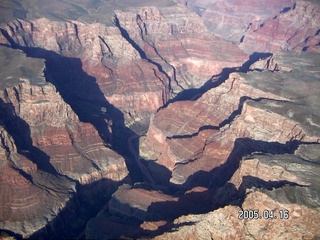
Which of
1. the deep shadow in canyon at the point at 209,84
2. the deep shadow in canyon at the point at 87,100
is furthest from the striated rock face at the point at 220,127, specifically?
the deep shadow in canyon at the point at 209,84

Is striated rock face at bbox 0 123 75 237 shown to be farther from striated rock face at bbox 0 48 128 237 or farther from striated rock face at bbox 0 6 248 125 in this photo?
striated rock face at bbox 0 6 248 125

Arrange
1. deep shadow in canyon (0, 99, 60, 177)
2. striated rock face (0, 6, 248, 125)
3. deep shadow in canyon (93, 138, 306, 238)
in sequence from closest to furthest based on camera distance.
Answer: deep shadow in canyon (93, 138, 306, 238) → deep shadow in canyon (0, 99, 60, 177) → striated rock face (0, 6, 248, 125)

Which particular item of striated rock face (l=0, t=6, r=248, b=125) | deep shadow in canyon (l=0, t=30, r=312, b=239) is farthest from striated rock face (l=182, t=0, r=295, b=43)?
deep shadow in canyon (l=0, t=30, r=312, b=239)

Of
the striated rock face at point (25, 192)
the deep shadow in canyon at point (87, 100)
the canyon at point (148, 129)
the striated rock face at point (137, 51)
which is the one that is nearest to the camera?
the canyon at point (148, 129)

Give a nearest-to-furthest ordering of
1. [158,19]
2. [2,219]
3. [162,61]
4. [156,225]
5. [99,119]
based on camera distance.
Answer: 1. [156,225]
2. [2,219]
3. [99,119]
4. [162,61]
5. [158,19]

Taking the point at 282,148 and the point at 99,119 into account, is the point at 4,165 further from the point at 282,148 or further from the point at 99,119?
the point at 282,148

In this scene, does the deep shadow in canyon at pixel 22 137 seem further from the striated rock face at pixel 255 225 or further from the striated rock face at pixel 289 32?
the striated rock face at pixel 289 32

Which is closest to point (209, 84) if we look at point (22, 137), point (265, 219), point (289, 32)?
point (289, 32)

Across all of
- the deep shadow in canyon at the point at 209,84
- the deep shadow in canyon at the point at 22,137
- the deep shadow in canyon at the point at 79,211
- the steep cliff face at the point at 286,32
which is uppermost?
the steep cliff face at the point at 286,32

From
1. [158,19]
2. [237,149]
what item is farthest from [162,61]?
[237,149]
